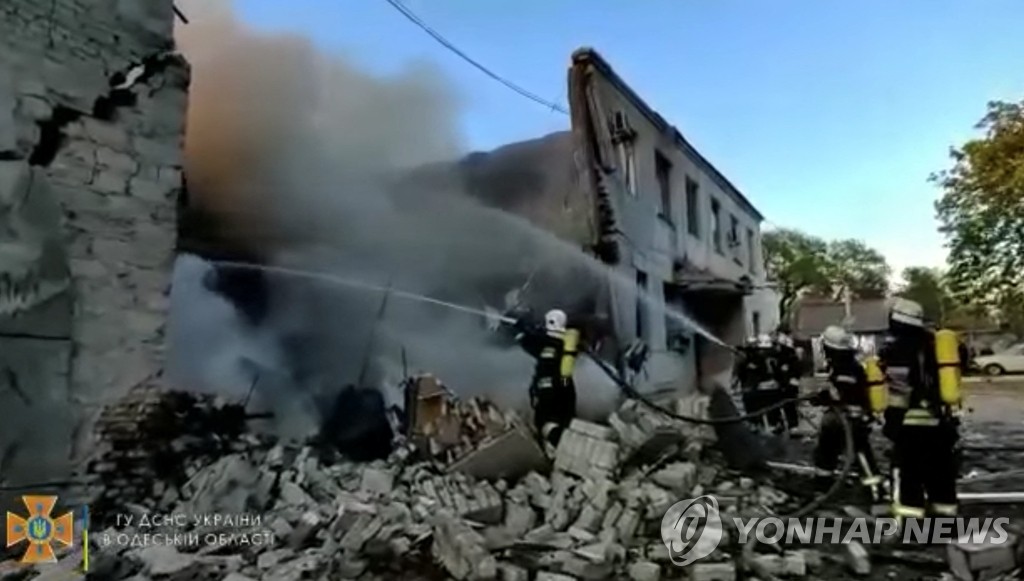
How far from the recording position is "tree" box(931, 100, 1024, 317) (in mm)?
3404

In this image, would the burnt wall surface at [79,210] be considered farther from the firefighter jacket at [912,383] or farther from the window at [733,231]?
the firefighter jacket at [912,383]

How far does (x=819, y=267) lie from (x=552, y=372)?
1422mm

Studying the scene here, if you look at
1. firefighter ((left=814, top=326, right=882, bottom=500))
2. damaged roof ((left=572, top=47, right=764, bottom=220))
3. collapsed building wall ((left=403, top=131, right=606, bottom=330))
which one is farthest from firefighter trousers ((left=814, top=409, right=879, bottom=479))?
collapsed building wall ((left=403, top=131, right=606, bottom=330))

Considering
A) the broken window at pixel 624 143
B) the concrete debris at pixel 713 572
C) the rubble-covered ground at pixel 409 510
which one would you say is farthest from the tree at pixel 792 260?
the concrete debris at pixel 713 572

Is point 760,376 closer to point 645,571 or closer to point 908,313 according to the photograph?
point 908,313

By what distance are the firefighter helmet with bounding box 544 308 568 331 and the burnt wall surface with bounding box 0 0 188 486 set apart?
145 cm

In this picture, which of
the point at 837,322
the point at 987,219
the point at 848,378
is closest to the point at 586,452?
the point at 848,378

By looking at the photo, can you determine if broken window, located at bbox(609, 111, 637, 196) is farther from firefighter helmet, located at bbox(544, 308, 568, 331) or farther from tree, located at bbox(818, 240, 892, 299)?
tree, located at bbox(818, 240, 892, 299)

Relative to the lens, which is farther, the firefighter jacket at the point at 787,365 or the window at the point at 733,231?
the window at the point at 733,231

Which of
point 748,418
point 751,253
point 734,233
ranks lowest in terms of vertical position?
point 748,418

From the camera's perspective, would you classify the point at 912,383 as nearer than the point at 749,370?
Yes

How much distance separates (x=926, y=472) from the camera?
9.54 ft

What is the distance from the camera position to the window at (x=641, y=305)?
10.7 feet

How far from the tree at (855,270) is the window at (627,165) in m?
0.96
